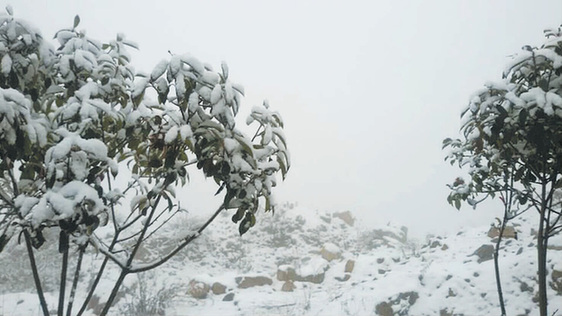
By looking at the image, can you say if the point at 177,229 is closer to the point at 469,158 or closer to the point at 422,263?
the point at 422,263

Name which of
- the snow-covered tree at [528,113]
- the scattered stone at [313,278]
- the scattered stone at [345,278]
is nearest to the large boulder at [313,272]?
the scattered stone at [313,278]

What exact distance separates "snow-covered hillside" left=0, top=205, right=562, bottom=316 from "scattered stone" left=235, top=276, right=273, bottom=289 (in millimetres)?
24

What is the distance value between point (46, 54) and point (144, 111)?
41 cm

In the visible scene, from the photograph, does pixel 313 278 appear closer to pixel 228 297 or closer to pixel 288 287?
pixel 288 287

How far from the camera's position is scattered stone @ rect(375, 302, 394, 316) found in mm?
5156

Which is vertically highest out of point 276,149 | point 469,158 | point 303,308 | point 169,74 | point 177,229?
point 177,229

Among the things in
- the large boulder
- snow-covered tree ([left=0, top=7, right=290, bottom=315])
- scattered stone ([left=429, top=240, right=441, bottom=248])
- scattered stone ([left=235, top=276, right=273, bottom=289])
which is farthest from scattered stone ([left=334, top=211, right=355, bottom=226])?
snow-covered tree ([left=0, top=7, right=290, bottom=315])

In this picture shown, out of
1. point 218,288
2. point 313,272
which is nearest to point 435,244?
point 313,272

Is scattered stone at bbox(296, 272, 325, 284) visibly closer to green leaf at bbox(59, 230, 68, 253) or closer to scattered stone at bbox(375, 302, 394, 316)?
scattered stone at bbox(375, 302, 394, 316)

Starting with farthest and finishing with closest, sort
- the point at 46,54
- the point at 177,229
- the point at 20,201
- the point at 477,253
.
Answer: the point at 177,229, the point at 477,253, the point at 46,54, the point at 20,201

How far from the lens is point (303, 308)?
629 centimetres

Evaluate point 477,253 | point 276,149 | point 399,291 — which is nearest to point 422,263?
point 477,253

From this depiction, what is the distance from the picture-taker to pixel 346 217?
48.7 feet

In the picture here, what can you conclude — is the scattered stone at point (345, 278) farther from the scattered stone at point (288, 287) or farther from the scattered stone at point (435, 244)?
the scattered stone at point (435, 244)
